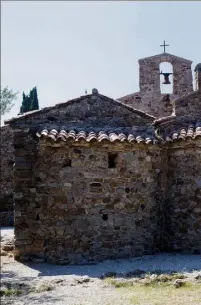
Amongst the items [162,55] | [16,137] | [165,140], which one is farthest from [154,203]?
[162,55]

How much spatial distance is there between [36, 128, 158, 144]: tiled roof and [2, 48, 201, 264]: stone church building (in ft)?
0.08

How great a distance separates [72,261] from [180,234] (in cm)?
277

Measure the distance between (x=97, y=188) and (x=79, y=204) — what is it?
56 cm

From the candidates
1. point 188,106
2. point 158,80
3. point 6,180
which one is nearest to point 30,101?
point 6,180

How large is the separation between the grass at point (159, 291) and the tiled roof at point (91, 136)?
3380 millimetres

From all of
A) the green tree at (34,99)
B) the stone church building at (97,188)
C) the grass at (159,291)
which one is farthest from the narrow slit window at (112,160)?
the green tree at (34,99)

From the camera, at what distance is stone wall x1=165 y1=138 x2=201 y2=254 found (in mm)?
9938

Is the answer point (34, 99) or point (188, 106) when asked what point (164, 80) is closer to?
point (188, 106)

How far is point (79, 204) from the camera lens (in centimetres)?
957

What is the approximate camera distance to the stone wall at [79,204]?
9.54 m

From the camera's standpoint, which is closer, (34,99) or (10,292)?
(10,292)

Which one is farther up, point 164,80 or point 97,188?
point 164,80

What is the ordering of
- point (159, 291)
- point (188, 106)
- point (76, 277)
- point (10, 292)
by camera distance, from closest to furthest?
point (159, 291), point (10, 292), point (76, 277), point (188, 106)

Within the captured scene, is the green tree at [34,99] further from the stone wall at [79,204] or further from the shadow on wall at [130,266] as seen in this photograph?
the shadow on wall at [130,266]
